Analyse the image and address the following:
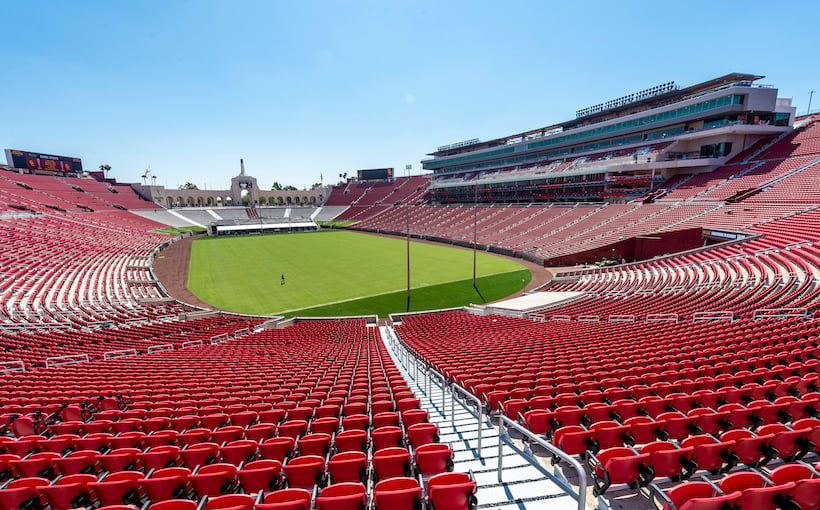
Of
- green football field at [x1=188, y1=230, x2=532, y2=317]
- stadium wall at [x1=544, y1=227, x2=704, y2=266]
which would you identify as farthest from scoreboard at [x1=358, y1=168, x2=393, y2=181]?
stadium wall at [x1=544, y1=227, x2=704, y2=266]

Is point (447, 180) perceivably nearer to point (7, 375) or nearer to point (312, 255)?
point (312, 255)

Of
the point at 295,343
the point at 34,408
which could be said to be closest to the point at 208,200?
the point at 295,343

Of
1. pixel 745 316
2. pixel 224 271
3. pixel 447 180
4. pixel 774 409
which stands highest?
pixel 447 180

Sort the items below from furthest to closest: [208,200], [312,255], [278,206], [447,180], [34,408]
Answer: [278,206] → [208,200] → [447,180] → [312,255] → [34,408]

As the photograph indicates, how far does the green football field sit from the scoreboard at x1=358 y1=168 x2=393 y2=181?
80.7 m

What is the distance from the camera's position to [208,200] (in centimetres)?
11694

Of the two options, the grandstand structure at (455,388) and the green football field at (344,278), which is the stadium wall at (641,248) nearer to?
the grandstand structure at (455,388)

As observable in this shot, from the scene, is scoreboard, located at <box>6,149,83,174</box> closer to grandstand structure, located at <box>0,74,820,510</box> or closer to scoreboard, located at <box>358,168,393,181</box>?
grandstand structure, located at <box>0,74,820,510</box>

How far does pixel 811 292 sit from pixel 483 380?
1889cm

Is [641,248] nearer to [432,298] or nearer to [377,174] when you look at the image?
[432,298]

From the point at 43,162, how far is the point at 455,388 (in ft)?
430

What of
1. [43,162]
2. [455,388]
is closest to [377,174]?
[43,162]

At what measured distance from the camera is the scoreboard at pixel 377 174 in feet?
453

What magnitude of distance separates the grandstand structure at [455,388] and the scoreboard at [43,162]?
241ft
